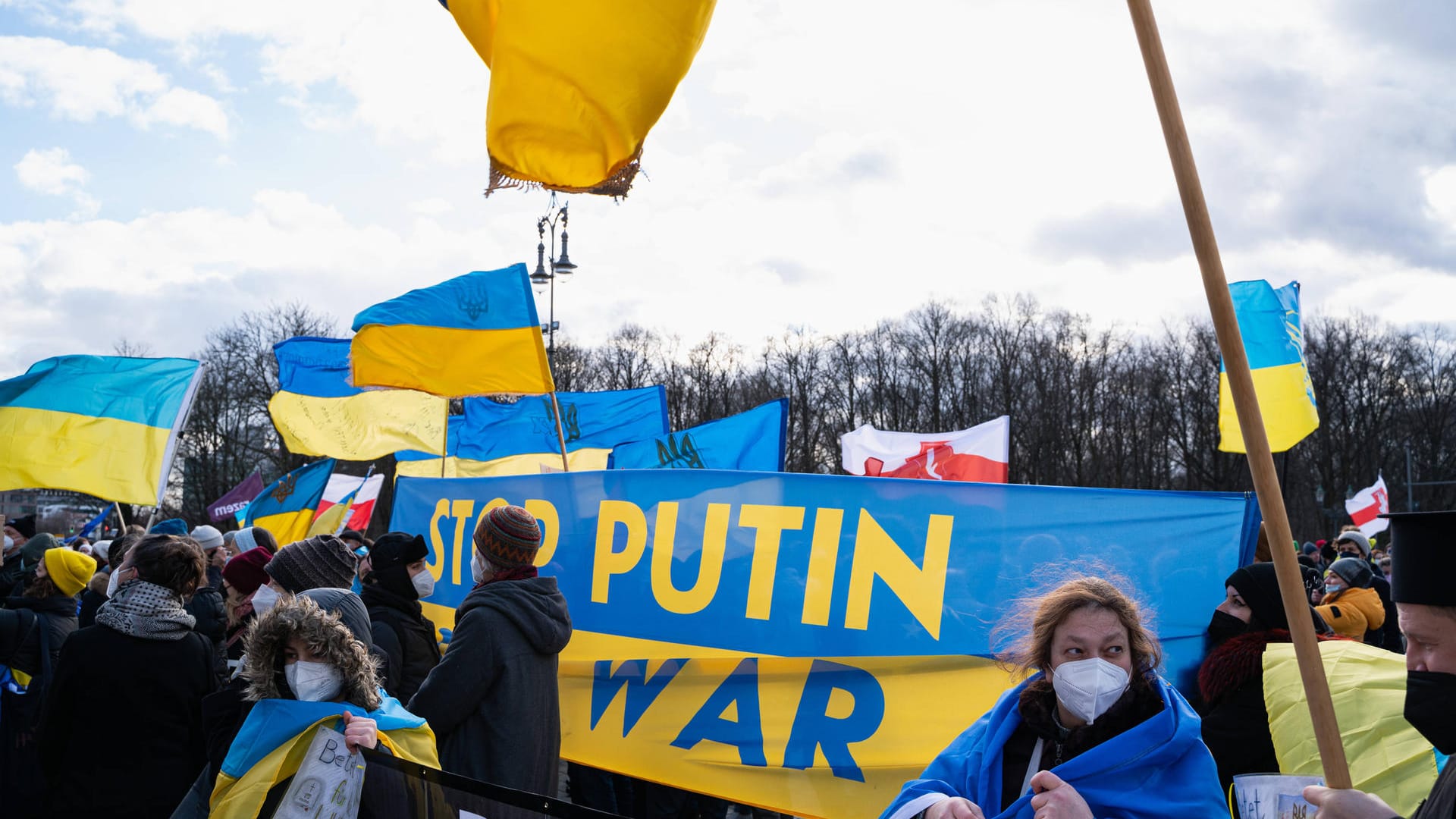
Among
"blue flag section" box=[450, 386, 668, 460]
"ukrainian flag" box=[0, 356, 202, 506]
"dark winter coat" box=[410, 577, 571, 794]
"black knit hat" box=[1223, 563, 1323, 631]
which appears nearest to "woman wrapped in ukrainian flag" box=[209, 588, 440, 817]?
"dark winter coat" box=[410, 577, 571, 794]

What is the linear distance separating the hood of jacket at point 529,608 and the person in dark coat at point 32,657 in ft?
9.58

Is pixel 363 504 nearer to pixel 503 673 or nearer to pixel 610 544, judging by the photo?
pixel 610 544

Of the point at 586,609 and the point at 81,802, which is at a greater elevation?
the point at 586,609

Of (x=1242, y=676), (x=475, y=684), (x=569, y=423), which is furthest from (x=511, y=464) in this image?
(x=1242, y=676)

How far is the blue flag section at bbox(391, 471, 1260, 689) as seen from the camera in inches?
170

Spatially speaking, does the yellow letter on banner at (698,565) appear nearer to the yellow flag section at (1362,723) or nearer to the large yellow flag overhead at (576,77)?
the large yellow flag overhead at (576,77)

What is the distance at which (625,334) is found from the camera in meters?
61.2

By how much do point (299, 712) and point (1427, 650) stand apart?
2840mm

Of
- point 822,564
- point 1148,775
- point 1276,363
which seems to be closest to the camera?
point 1148,775

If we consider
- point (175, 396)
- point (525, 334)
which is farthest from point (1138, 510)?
point (175, 396)

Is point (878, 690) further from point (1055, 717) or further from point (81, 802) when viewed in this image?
point (81, 802)

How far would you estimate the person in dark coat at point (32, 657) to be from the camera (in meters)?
5.63

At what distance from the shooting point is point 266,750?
10.3 feet

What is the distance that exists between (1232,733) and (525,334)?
5.54 meters
